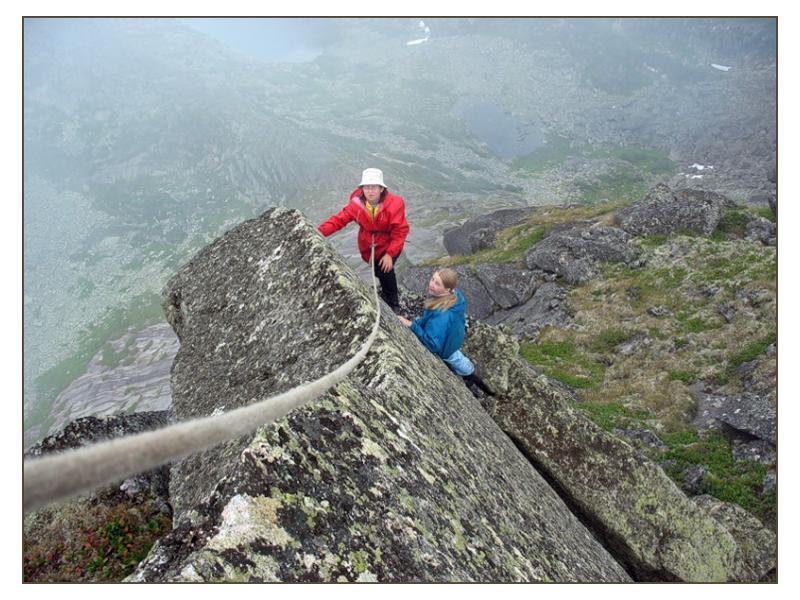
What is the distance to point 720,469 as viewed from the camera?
944 inches

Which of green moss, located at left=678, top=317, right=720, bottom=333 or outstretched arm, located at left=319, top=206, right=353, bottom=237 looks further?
green moss, located at left=678, top=317, right=720, bottom=333

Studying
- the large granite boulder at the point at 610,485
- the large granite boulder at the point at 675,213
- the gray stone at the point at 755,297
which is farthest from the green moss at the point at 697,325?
the large granite boulder at the point at 610,485

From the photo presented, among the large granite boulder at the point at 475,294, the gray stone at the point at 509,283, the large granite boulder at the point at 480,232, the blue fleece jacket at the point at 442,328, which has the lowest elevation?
the large granite boulder at the point at 480,232

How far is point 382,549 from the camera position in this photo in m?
4.71

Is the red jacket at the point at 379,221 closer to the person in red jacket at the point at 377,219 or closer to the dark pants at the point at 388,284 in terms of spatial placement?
the person in red jacket at the point at 377,219

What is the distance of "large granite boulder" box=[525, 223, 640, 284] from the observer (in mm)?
66188

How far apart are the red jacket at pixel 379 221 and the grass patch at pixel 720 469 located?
19.3 meters

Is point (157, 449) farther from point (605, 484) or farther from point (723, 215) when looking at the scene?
point (723, 215)

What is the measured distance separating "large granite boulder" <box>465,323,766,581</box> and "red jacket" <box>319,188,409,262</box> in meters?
3.40

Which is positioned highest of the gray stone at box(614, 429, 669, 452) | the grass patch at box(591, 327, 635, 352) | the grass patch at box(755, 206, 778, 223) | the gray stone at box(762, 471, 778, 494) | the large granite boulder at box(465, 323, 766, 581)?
the large granite boulder at box(465, 323, 766, 581)

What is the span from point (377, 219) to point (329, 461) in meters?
7.73

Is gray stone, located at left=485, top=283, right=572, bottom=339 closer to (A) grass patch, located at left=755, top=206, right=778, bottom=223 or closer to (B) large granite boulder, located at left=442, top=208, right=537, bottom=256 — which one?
(A) grass patch, located at left=755, top=206, right=778, bottom=223

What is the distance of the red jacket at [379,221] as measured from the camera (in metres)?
11.7

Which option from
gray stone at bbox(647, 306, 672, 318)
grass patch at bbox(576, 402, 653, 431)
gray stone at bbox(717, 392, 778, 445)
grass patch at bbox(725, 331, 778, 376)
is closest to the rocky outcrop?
gray stone at bbox(647, 306, 672, 318)
